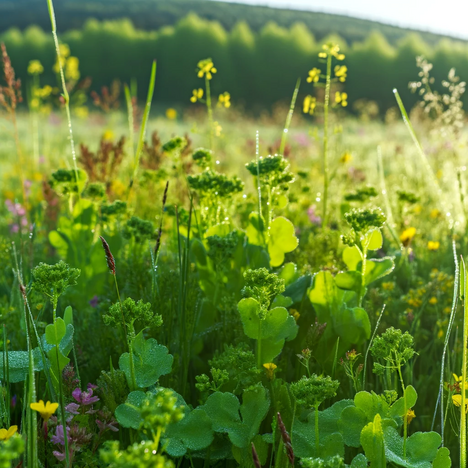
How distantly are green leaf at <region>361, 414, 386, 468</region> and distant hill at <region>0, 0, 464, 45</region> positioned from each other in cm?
5943

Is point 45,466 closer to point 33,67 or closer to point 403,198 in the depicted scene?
point 403,198

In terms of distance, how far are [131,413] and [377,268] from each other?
90cm

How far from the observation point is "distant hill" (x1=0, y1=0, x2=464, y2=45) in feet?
184

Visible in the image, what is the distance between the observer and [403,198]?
237cm

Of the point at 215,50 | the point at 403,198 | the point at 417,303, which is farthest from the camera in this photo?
the point at 215,50

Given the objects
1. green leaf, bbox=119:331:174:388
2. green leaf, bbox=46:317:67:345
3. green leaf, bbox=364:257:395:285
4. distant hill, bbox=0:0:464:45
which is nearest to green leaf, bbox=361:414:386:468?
green leaf, bbox=119:331:174:388

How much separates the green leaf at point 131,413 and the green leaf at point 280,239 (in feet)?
2.63

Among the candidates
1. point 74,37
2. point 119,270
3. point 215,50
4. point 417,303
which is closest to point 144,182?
point 119,270

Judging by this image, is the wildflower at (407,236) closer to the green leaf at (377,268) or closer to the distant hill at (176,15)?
the green leaf at (377,268)

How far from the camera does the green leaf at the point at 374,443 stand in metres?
0.96

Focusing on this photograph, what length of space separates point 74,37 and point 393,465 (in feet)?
142

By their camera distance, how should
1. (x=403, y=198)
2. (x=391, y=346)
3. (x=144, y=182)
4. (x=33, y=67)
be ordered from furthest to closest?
1. (x=33, y=67)
2. (x=144, y=182)
3. (x=403, y=198)
4. (x=391, y=346)

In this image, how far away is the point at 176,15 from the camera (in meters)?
60.8

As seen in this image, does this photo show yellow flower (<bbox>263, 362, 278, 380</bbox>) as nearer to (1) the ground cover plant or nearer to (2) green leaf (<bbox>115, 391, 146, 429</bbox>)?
(1) the ground cover plant
